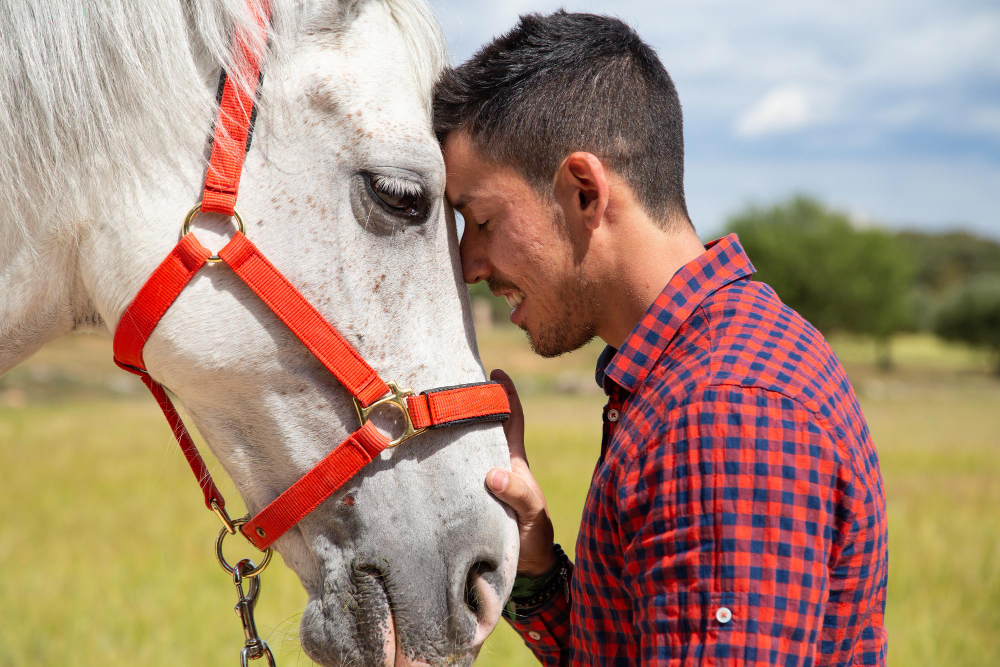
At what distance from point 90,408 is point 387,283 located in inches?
694

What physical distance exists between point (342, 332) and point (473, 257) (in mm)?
408

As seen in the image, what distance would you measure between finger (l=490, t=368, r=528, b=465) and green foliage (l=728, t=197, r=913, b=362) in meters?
42.0

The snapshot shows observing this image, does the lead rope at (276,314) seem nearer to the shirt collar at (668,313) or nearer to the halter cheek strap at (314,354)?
the halter cheek strap at (314,354)

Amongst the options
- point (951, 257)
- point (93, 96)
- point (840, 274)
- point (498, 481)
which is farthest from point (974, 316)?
point (951, 257)

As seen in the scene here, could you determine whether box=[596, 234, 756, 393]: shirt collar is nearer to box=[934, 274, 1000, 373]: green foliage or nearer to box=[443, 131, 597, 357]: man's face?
box=[443, 131, 597, 357]: man's face

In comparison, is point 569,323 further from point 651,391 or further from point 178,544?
point 178,544

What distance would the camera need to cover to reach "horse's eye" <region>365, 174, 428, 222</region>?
5.67 ft

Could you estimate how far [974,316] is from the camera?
47.2m

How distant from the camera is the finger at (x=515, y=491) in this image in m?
1.77

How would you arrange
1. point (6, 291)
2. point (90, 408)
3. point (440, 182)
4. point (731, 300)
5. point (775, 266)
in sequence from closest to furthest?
point (731, 300), point (6, 291), point (440, 182), point (90, 408), point (775, 266)

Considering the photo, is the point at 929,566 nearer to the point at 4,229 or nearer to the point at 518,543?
the point at 518,543

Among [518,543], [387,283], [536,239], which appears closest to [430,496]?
[518,543]

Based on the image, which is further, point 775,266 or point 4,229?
point 775,266

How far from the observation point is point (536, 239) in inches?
69.6
